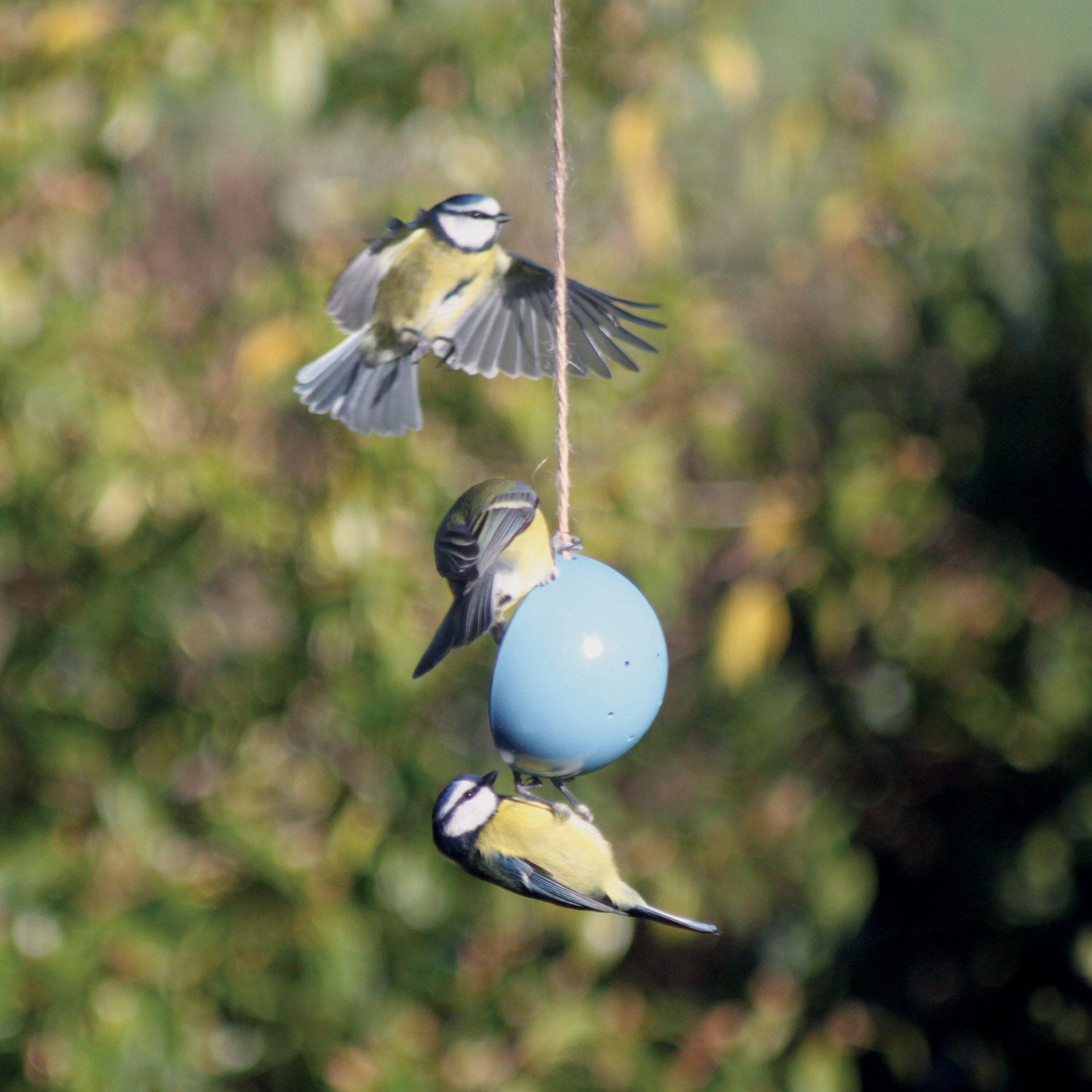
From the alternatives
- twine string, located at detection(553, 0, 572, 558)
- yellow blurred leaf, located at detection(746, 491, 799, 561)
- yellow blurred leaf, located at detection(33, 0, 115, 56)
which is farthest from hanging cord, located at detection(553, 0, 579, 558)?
yellow blurred leaf, located at detection(746, 491, 799, 561)

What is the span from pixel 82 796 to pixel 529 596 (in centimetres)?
160

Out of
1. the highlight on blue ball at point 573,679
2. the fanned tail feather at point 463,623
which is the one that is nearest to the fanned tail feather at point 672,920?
the highlight on blue ball at point 573,679

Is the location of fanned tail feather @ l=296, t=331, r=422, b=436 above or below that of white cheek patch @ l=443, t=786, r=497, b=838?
above

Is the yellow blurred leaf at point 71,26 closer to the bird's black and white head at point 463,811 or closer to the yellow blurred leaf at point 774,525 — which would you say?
the yellow blurred leaf at point 774,525

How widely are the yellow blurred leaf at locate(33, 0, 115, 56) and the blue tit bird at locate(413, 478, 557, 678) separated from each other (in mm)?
1459

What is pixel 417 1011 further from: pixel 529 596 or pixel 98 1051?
pixel 529 596

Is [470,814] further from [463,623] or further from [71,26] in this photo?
[71,26]

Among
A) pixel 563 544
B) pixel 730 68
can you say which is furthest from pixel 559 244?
pixel 730 68

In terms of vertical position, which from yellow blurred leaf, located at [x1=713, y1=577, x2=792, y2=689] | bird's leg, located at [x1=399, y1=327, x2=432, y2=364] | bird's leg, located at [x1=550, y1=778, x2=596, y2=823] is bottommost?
yellow blurred leaf, located at [x1=713, y1=577, x2=792, y2=689]

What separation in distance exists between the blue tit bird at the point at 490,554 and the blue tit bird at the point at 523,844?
0.55 feet

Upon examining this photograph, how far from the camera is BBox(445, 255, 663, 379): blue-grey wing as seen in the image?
4.54ft

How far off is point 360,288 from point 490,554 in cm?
42

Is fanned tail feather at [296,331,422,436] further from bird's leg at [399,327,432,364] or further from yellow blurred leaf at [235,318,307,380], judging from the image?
yellow blurred leaf at [235,318,307,380]

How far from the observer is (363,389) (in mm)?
1465
